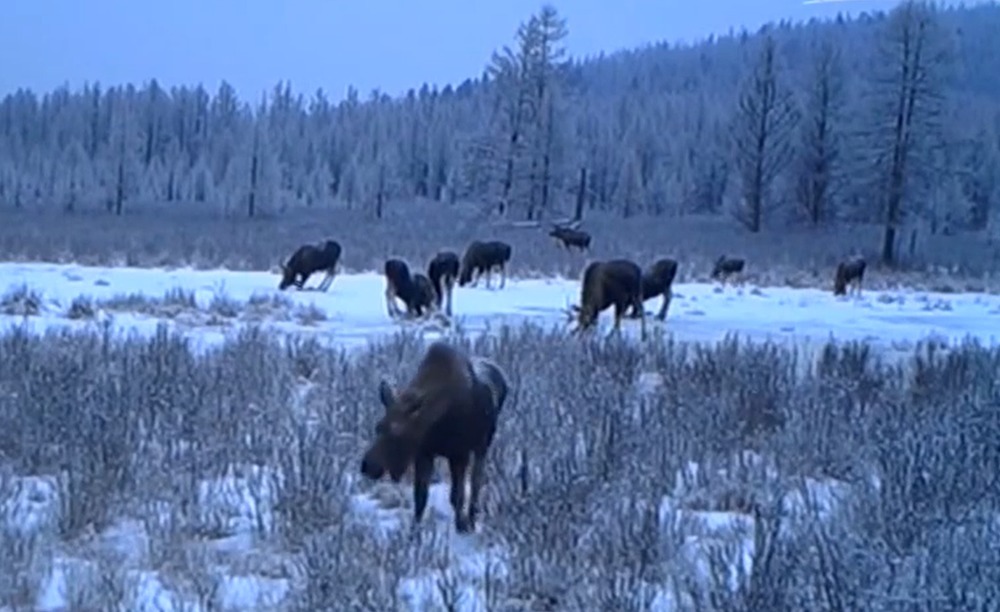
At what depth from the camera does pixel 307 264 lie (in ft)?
82.7

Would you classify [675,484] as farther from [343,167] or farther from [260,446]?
[343,167]

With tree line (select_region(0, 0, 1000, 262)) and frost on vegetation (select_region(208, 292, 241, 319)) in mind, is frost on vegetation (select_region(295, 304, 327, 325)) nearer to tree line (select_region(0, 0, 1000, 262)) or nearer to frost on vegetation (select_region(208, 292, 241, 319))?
frost on vegetation (select_region(208, 292, 241, 319))

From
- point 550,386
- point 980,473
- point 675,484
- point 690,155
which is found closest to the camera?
point 980,473

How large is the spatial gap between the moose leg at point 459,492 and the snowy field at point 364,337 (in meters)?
0.08

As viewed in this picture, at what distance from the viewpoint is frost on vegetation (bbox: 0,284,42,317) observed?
17.7 metres

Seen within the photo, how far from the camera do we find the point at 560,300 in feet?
81.6

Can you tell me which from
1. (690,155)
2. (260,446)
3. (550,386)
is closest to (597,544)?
(260,446)

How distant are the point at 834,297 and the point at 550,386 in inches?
825

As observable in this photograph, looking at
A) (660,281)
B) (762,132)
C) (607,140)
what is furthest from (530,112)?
(607,140)

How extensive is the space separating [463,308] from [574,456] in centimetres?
1558

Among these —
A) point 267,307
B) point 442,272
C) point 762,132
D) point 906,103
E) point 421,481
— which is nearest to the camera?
point 421,481

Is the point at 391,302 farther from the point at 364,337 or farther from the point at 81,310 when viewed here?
the point at 81,310

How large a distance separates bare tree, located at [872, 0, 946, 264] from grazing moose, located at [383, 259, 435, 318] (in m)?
27.9

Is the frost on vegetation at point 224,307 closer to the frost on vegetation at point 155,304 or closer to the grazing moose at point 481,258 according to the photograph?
the frost on vegetation at point 155,304
